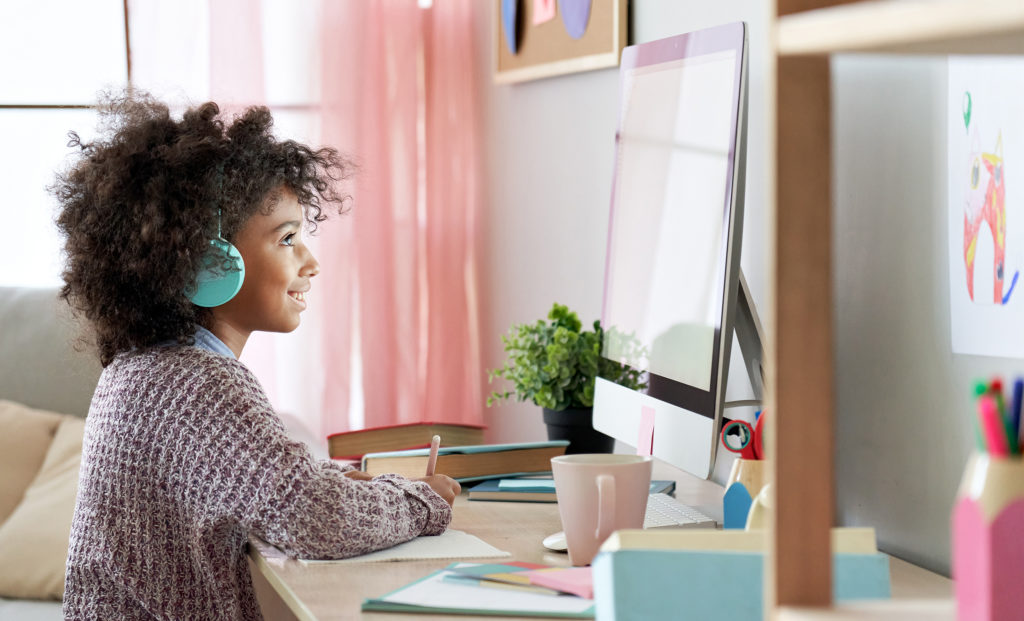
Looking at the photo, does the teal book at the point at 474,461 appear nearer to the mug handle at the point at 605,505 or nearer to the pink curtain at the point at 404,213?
the mug handle at the point at 605,505

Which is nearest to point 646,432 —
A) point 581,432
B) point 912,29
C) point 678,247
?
point 678,247

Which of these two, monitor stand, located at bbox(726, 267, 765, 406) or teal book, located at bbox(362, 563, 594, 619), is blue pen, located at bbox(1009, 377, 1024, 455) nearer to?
teal book, located at bbox(362, 563, 594, 619)

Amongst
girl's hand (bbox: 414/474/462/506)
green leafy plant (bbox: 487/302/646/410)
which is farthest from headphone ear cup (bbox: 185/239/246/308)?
green leafy plant (bbox: 487/302/646/410)

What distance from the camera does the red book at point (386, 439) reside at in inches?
62.6

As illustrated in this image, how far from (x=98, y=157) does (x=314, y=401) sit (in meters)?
1.35

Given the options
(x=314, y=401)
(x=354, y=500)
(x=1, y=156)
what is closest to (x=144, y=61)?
(x=1, y=156)

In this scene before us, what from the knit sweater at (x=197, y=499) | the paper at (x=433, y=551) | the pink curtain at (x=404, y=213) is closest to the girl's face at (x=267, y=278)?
the knit sweater at (x=197, y=499)

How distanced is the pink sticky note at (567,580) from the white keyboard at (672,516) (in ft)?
0.65

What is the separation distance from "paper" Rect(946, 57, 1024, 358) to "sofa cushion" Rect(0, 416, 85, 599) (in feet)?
4.99

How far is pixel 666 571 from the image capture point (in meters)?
0.63

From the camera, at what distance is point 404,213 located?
2.54 metres

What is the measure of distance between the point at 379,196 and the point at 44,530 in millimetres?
1049

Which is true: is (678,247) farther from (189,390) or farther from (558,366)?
(189,390)

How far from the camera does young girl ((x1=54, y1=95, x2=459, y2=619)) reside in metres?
1.03
